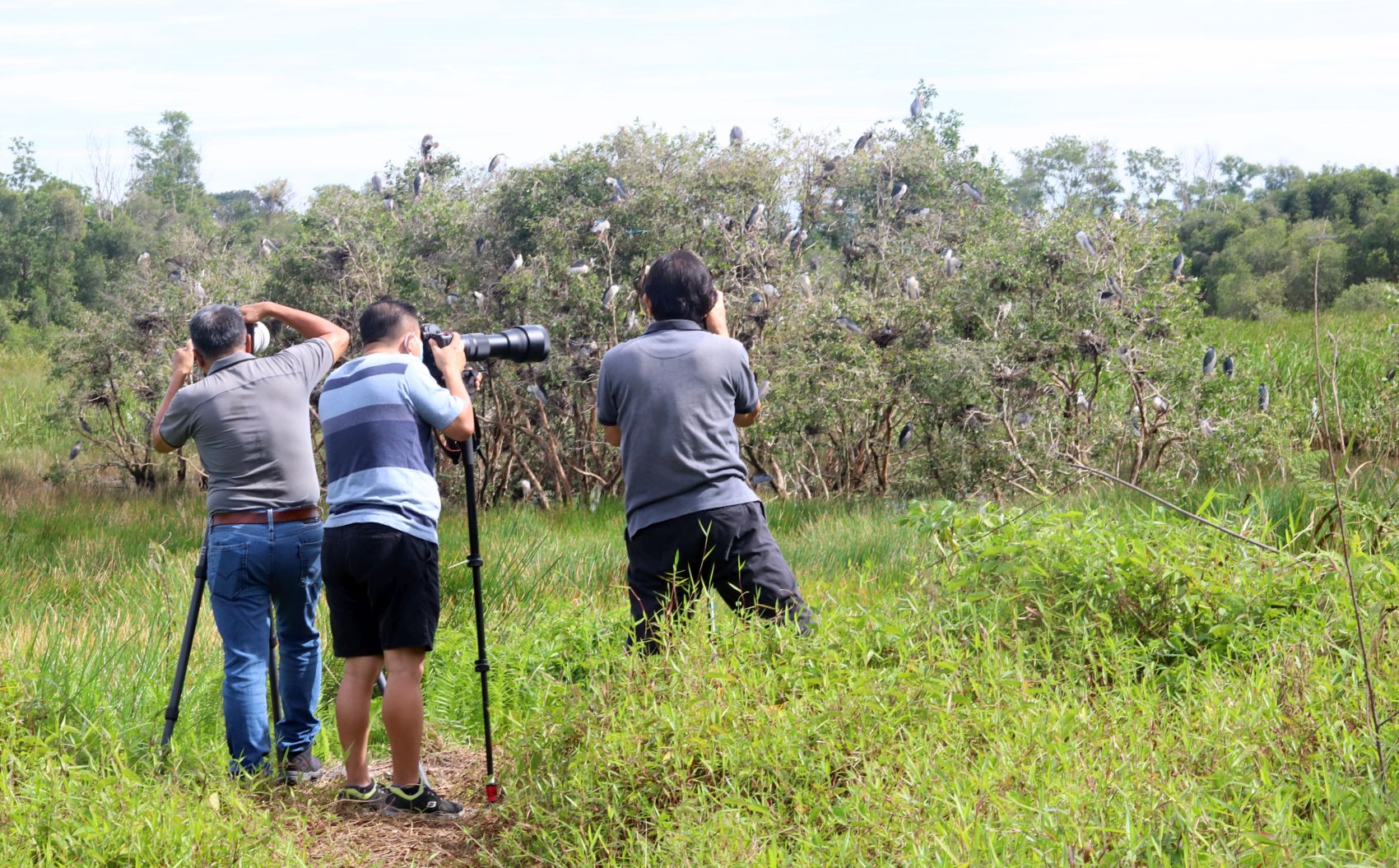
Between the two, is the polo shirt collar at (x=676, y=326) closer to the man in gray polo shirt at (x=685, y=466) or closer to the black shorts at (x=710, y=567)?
the man in gray polo shirt at (x=685, y=466)

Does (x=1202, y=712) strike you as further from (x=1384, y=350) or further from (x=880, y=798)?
(x=1384, y=350)

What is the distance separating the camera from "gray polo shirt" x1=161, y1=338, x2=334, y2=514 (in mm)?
4273

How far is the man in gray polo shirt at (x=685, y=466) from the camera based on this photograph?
396 cm

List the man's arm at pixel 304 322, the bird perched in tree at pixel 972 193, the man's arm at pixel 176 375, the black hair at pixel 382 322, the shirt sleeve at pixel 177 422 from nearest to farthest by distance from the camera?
the black hair at pixel 382 322 < the shirt sleeve at pixel 177 422 < the man's arm at pixel 176 375 < the man's arm at pixel 304 322 < the bird perched in tree at pixel 972 193

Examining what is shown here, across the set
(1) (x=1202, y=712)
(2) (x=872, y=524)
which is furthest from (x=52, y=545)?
(1) (x=1202, y=712)

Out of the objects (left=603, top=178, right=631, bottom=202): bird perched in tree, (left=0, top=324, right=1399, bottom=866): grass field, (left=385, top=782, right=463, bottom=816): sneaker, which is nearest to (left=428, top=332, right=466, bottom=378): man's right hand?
(left=0, top=324, right=1399, bottom=866): grass field

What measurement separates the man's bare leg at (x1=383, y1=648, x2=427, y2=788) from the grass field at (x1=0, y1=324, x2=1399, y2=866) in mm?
285

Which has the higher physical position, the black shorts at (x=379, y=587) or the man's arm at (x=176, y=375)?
the man's arm at (x=176, y=375)

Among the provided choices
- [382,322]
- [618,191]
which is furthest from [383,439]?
[618,191]

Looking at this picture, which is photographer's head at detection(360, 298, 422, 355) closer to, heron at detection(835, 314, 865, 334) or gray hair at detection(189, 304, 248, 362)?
gray hair at detection(189, 304, 248, 362)

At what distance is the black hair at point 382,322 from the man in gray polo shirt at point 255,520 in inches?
19.2

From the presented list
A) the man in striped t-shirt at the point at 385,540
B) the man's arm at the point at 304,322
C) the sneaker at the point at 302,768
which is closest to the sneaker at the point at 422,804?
the man in striped t-shirt at the point at 385,540

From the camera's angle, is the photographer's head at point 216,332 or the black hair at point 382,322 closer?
the black hair at point 382,322

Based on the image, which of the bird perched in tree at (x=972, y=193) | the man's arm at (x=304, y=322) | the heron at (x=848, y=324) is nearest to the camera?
the man's arm at (x=304, y=322)
